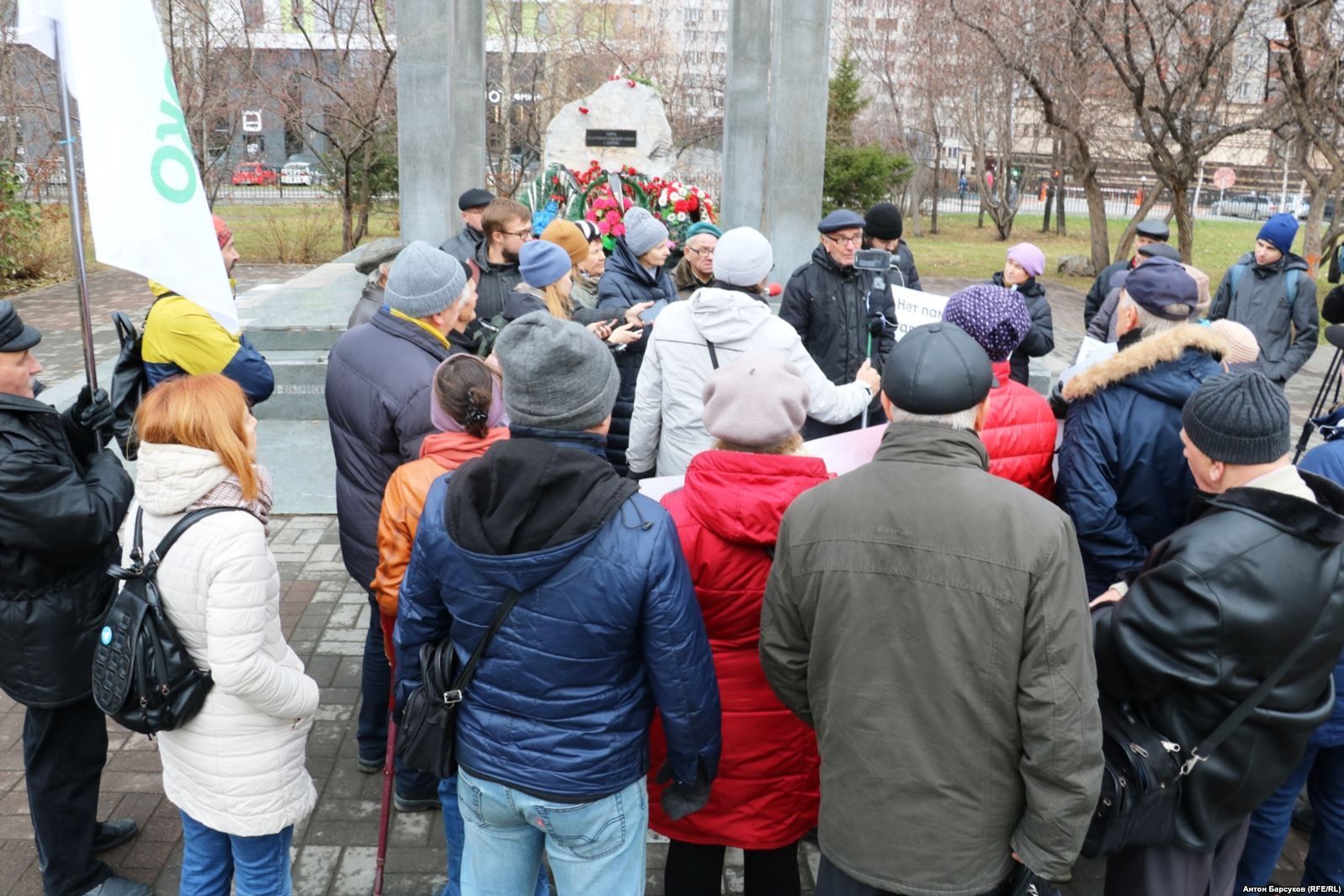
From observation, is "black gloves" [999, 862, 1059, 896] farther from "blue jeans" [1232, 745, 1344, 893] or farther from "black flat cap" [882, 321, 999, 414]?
"blue jeans" [1232, 745, 1344, 893]

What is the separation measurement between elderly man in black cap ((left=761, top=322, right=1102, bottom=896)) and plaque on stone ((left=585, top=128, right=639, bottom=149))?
458 inches

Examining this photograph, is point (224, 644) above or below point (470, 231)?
below

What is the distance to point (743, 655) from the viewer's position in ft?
8.93

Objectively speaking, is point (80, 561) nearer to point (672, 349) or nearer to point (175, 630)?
point (175, 630)

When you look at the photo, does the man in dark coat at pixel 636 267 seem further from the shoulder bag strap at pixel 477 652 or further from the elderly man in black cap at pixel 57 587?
the shoulder bag strap at pixel 477 652

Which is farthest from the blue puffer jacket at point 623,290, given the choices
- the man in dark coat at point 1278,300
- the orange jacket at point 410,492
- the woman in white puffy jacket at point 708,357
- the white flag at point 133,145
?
the man in dark coat at point 1278,300

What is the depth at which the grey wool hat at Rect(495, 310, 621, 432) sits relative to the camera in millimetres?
Answer: 2412

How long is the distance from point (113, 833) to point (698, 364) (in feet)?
8.39

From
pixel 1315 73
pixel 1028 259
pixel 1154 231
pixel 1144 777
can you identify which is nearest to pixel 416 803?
pixel 1144 777

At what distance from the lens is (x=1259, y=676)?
2.46m

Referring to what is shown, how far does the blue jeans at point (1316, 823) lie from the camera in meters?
3.20

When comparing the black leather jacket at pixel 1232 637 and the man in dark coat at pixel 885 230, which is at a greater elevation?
the man in dark coat at pixel 885 230

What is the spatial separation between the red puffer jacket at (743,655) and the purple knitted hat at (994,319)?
87 cm

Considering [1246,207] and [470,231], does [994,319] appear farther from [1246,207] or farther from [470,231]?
[1246,207]
